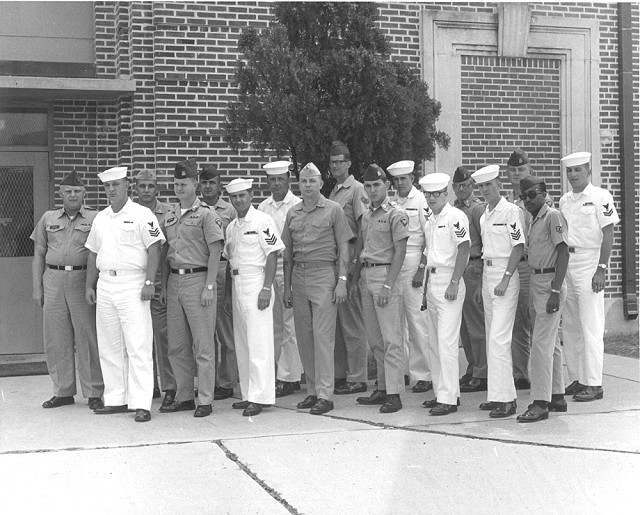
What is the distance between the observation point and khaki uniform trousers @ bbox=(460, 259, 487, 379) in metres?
8.39

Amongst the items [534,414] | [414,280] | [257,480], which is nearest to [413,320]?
[414,280]

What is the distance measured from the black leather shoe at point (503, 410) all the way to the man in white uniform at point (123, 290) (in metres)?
2.67

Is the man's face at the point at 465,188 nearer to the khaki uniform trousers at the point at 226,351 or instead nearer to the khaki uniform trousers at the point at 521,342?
the khaki uniform trousers at the point at 521,342

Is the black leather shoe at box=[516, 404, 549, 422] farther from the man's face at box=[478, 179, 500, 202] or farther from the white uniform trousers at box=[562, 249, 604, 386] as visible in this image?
the man's face at box=[478, 179, 500, 202]

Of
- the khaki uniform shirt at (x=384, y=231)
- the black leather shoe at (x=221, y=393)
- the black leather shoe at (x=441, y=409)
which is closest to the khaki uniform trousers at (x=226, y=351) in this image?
the black leather shoe at (x=221, y=393)

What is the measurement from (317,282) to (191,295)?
102 centimetres

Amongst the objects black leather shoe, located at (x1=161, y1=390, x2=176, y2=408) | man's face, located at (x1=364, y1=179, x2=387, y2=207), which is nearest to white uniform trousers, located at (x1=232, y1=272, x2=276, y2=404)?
black leather shoe, located at (x1=161, y1=390, x2=176, y2=408)

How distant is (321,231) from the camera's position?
7559 mm

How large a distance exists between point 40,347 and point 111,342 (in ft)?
10.3

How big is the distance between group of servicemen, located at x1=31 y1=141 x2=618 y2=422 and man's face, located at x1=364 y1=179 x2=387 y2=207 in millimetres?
11

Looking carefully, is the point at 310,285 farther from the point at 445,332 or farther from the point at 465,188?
the point at 465,188

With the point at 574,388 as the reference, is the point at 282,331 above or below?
above

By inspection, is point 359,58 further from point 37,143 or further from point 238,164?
point 37,143

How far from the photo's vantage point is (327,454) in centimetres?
598
